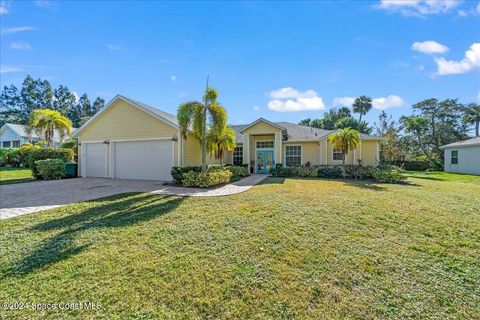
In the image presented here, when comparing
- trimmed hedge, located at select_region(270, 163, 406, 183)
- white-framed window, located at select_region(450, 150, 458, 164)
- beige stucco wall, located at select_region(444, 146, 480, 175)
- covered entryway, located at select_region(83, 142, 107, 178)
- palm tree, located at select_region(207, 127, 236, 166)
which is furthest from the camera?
white-framed window, located at select_region(450, 150, 458, 164)

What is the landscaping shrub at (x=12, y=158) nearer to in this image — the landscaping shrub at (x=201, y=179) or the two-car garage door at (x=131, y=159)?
the two-car garage door at (x=131, y=159)

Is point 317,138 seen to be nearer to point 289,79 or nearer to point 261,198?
point 289,79

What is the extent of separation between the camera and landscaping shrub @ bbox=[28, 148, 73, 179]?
1545 centimetres

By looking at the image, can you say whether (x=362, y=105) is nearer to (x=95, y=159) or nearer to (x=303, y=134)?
(x=303, y=134)

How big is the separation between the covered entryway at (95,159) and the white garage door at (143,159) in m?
1.08

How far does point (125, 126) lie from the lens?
606 inches

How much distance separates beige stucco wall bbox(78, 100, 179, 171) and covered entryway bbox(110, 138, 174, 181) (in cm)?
46

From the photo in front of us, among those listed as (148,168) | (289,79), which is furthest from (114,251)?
(289,79)

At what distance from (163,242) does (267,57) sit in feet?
45.9

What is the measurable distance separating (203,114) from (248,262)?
9.44 m

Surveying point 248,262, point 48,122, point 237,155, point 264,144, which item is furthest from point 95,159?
point 248,262

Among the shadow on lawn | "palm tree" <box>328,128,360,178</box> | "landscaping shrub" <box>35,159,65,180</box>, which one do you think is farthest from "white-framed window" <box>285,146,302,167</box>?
"landscaping shrub" <box>35,159,65,180</box>

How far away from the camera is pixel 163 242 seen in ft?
15.9

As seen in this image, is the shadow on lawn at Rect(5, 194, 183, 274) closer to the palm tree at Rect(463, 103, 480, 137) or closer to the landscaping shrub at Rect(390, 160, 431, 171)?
the landscaping shrub at Rect(390, 160, 431, 171)
